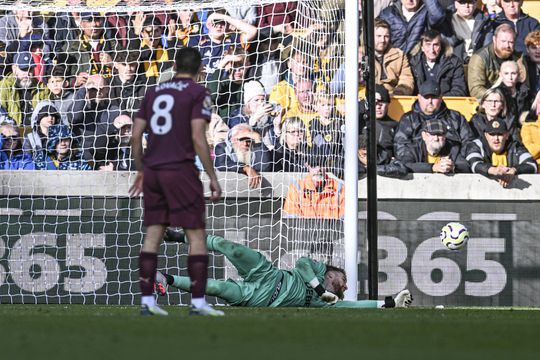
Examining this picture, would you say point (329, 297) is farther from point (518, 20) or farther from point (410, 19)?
point (518, 20)

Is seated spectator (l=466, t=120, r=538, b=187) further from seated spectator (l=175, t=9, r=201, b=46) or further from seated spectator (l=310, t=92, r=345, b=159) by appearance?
seated spectator (l=175, t=9, r=201, b=46)

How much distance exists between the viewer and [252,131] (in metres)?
11.2

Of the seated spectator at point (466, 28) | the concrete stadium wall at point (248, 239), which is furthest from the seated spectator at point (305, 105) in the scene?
the seated spectator at point (466, 28)

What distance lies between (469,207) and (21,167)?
5.00 meters

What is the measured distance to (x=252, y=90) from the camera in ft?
37.8

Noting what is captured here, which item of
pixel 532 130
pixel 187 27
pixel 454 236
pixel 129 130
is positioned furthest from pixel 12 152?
pixel 532 130

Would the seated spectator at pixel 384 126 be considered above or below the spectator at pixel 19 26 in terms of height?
below

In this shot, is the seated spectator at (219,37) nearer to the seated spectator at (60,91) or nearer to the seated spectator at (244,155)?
the seated spectator at (244,155)

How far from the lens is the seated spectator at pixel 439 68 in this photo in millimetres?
12484

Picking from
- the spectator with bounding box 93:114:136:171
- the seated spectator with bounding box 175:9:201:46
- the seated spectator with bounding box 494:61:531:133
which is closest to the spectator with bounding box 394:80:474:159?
the seated spectator with bounding box 494:61:531:133

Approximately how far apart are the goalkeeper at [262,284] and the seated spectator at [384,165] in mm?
3268

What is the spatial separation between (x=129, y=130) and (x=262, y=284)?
3.88 m

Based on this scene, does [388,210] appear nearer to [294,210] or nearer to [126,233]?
[294,210]

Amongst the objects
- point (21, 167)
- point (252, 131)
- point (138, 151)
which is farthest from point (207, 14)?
point (138, 151)
